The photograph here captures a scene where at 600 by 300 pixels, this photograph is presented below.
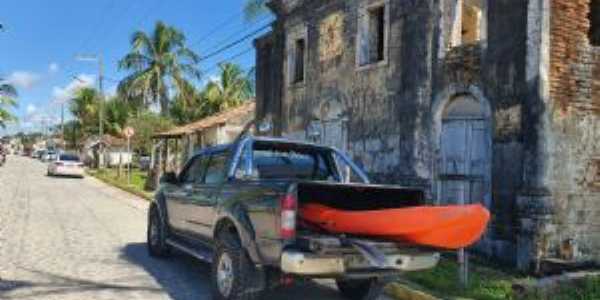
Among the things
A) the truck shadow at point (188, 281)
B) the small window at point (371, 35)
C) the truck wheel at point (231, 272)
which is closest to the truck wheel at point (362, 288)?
the truck shadow at point (188, 281)

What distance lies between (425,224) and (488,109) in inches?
267

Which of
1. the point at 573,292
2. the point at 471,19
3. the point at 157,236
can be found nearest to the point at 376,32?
the point at 471,19

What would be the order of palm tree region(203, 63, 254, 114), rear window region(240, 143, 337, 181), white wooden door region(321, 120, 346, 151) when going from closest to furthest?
rear window region(240, 143, 337, 181), white wooden door region(321, 120, 346, 151), palm tree region(203, 63, 254, 114)

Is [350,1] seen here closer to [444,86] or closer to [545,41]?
[444,86]

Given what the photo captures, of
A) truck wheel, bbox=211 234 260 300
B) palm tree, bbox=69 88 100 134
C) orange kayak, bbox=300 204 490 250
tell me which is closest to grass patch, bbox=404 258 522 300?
orange kayak, bbox=300 204 490 250

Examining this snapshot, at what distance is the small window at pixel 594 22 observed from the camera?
1327 centimetres

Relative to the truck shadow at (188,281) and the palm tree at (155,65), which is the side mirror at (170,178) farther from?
the palm tree at (155,65)

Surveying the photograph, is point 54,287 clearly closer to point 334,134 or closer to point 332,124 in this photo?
point 334,134

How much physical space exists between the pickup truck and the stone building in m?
3.80

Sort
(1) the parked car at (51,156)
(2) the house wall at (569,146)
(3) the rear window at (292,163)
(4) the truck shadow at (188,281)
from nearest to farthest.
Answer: (4) the truck shadow at (188,281) < (3) the rear window at (292,163) < (2) the house wall at (569,146) < (1) the parked car at (51,156)

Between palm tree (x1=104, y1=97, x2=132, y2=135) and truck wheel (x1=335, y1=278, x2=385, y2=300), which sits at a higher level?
palm tree (x1=104, y1=97, x2=132, y2=135)

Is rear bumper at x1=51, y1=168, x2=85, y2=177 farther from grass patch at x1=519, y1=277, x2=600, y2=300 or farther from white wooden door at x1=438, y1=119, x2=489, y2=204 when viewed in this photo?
grass patch at x1=519, y1=277, x2=600, y2=300

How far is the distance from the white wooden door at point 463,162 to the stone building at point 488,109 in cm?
2

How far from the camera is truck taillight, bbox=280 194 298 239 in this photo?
682 centimetres
